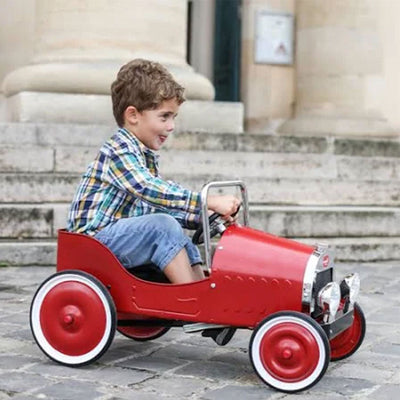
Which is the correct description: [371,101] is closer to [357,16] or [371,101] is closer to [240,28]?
[357,16]

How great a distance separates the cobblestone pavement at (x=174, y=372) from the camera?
133 inches

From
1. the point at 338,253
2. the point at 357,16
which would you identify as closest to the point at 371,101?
the point at 357,16

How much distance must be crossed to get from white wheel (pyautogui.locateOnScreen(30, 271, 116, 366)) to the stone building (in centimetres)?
287

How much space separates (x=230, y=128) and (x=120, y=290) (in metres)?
5.16

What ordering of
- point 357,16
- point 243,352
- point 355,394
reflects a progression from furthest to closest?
point 357,16 → point 243,352 → point 355,394

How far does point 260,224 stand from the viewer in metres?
7.34

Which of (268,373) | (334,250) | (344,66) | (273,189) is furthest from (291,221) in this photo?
(268,373)

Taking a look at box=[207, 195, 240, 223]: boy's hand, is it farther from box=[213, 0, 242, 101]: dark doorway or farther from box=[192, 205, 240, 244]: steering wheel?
box=[213, 0, 242, 101]: dark doorway

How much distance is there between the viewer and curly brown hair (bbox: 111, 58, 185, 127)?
3820mm

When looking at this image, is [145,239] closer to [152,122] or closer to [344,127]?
[152,122]

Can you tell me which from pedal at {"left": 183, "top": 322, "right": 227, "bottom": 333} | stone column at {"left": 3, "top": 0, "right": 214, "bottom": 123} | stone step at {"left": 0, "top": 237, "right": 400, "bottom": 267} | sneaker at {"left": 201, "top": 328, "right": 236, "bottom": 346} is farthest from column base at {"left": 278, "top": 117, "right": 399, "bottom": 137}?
pedal at {"left": 183, "top": 322, "right": 227, "bottom": 333}

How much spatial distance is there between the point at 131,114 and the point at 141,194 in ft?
1.17

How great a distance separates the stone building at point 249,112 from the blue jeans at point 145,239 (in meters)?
2.94

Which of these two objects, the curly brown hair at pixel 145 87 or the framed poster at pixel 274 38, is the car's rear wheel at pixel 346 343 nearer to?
the curly brown hair at pixel 145 87
